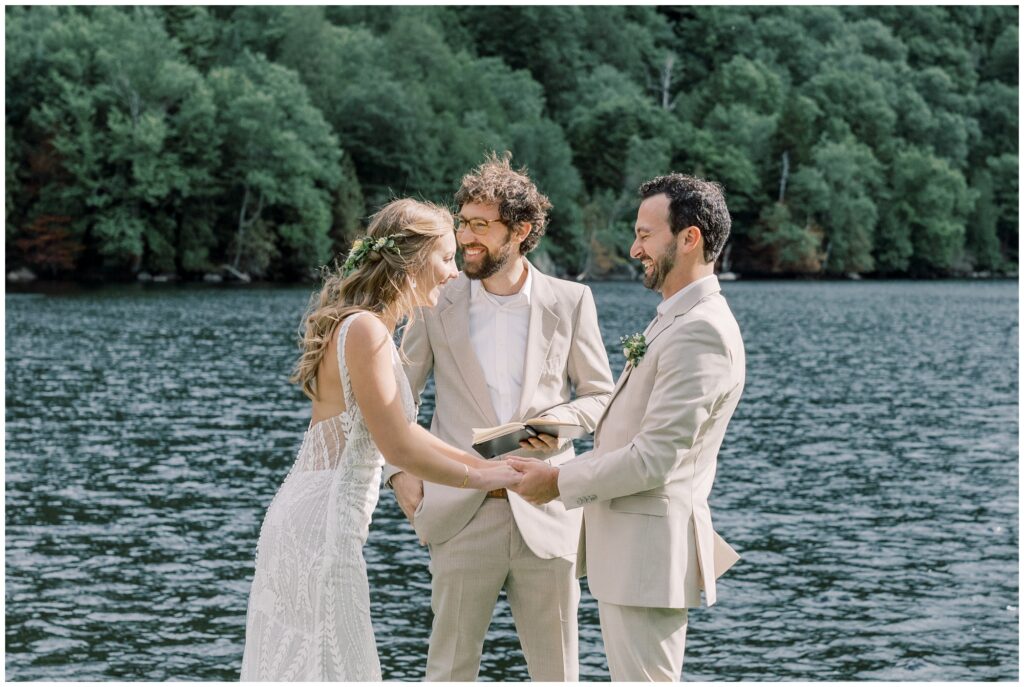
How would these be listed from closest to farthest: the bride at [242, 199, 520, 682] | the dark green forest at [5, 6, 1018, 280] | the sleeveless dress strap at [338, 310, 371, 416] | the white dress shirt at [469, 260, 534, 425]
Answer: the sleeveless dress strap at [338, 310, 371, 416], the bride at [242, 199, 520, 682], the white dress shirt at [469, 260, 534, 425], the dark green forest at [5, 6, 1018, 280]

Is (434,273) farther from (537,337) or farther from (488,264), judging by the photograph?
(537,337)

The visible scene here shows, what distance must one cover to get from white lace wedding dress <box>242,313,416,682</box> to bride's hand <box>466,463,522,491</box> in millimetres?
530

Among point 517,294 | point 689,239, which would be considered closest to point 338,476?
point 517,294

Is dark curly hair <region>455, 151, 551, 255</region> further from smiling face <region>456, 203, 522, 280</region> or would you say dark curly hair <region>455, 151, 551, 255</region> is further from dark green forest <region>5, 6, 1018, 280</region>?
dark green forest <region>5, 6, 1018, 280</region>

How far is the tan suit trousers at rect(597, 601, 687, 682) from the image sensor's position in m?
5.00

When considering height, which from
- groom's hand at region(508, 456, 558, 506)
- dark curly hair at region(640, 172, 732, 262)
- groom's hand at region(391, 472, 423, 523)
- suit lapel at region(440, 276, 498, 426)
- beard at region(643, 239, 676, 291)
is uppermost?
dark curly hair at region(640, 172, 732, 262)

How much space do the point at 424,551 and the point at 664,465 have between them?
12359 millimetres

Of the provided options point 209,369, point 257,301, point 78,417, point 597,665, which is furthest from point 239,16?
point 597,665

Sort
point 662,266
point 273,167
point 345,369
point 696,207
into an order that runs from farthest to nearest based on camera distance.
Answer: point 273,167 < point 662,266 < point 696,207 < point 345,369

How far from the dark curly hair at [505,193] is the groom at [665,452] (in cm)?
71

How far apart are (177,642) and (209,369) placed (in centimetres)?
2234

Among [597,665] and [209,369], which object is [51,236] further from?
[597,665]

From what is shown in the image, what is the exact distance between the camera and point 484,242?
227 inches

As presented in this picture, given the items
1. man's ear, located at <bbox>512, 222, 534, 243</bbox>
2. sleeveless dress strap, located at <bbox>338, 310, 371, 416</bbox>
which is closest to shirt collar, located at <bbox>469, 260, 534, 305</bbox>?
man's ear, located at <bbox>512, 222, 534, 243</bbox>
